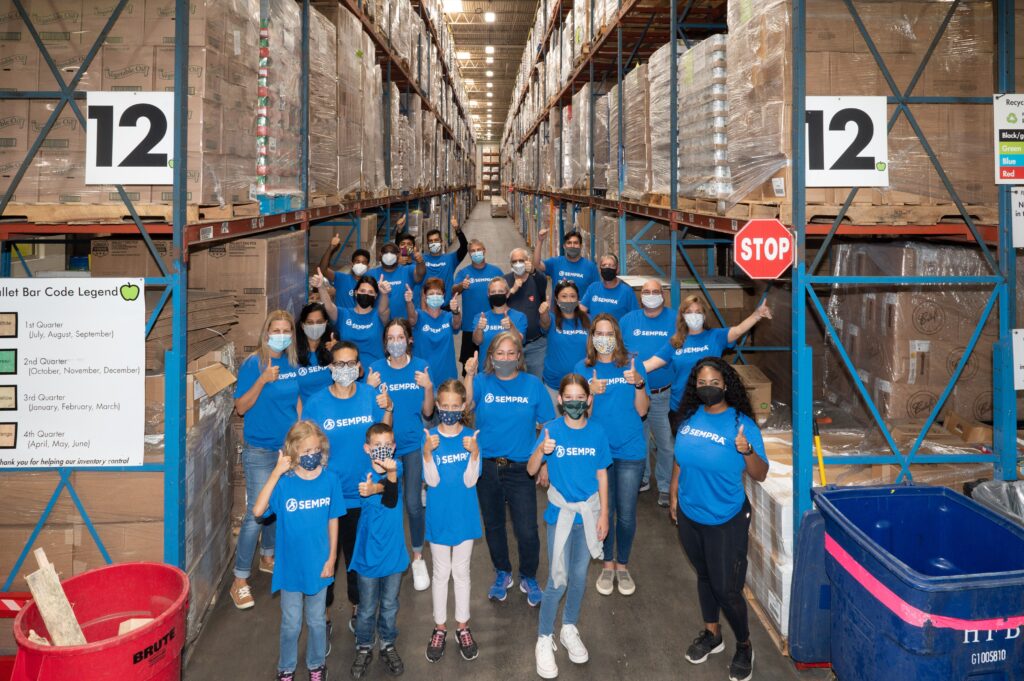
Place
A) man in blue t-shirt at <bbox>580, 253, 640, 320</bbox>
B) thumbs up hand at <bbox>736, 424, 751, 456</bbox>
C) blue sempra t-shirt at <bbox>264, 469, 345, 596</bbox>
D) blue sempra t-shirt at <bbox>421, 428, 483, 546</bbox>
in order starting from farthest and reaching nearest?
1. man in blue t-shirt at <bbox>580, 253, 640, 320</bbox>
2. blue sempra t-shirt at <bbox>421, 428, 483, 546</bbox>
3. thumbs up hand at <bbox>736, 424, 751, 456</bbox>
4. blue sempra t-shirt at <bbox>264, 469, 345, 596</bbox>

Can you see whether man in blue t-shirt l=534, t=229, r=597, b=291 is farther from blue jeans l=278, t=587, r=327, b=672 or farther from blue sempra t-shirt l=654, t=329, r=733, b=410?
blue jeans l=278, t=587, r=327, b=672

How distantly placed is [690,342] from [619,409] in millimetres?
1179

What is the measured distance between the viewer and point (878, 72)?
4.91 meters

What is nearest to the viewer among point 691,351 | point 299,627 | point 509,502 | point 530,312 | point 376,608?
point 299,627

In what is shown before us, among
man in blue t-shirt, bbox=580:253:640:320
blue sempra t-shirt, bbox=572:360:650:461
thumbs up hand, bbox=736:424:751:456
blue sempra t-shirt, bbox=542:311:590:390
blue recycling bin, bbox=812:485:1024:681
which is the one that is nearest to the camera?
blue recycling bin, bbox=812:485:1024:681

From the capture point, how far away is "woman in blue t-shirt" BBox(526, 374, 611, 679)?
4070mm

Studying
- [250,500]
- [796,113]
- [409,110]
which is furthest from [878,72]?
[409,110]

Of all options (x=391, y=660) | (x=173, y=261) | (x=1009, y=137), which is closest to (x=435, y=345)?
(x=173, y=261)

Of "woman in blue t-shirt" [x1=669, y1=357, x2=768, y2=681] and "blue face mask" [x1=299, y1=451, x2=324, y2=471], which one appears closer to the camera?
"blue face mask" [x1=299, y1=451, x2=324, y2=471]

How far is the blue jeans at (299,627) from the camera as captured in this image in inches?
151

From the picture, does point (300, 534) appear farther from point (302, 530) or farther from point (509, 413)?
point (509, 413)

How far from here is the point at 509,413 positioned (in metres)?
4.55

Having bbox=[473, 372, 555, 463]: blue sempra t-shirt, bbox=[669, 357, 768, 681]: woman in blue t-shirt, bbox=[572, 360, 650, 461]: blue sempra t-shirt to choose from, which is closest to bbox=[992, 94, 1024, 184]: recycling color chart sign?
bbox=[669, 357, 768, 681]: woman in blue t-shirt

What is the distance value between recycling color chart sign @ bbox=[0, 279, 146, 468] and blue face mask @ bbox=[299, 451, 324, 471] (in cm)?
113
